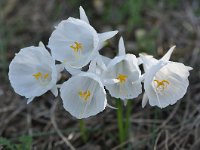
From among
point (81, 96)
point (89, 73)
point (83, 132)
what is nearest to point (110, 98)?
point (83, 132)

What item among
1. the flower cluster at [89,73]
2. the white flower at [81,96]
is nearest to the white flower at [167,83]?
the flower cluster at [89,73]

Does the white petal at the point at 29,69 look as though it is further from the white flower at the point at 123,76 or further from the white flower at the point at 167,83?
the white flower at the point at 167,83

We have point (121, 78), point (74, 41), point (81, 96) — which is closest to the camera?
point (121, 78)

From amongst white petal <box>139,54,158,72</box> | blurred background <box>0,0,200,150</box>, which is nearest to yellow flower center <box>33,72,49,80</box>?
blurred background <box>0,0,200,150</box>

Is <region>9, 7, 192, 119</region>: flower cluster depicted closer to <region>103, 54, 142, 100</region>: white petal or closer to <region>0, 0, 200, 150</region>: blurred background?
<region>103, 54, 142, 100</region>: white petal

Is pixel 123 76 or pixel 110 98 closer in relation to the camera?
pixel 123 76

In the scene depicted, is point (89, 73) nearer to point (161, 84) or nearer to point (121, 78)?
point (121, 78)

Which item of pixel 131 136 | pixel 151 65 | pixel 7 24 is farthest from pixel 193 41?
pixel 7 24
